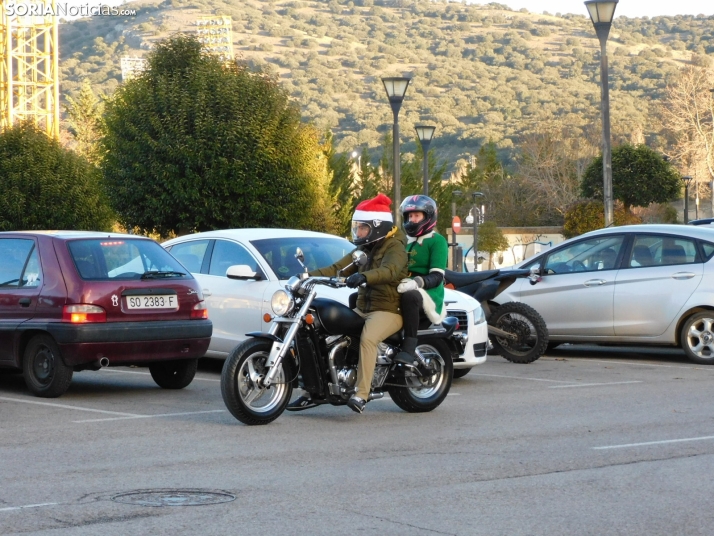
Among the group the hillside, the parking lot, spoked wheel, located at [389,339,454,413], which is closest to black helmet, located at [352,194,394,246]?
spoked wheel, located at [389,339,454,413]

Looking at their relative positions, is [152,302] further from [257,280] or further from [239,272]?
[257,280]

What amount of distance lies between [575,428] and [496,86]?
137 meters

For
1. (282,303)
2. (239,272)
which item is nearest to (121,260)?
(239,272)

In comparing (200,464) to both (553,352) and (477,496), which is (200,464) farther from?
(553,352)

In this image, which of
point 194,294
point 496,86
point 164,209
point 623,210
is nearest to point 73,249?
point 194,294

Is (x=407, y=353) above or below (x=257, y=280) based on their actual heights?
below

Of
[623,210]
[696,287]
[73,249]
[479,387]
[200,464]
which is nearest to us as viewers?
[200,464]

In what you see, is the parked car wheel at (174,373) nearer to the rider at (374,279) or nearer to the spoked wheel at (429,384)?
the rider at (374,279)

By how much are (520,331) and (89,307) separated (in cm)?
592

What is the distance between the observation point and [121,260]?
1145 centimetres

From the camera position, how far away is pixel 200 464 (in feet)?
25.3

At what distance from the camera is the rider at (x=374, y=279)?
31.6 ft

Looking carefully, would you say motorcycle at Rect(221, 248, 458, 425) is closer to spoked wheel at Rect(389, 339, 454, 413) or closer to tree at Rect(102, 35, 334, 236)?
spoked wheel at Rect(389, 339, 454, 413)

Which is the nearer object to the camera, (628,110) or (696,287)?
(696,287)
